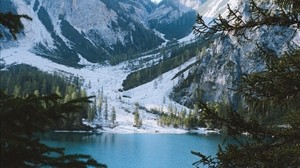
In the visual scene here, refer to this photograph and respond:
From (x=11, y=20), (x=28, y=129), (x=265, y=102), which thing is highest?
(x=11, y=20)

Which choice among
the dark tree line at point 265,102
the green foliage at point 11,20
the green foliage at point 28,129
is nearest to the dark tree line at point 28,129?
the green foliage at point 28,129

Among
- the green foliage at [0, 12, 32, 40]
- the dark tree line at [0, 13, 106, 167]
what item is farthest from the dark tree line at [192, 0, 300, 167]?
the green foliage at [0, 12, 32, 40]

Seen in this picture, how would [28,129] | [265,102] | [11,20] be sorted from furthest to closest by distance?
[265,102] → [11,20] → [28,129]

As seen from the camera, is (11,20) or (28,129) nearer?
(28,129)

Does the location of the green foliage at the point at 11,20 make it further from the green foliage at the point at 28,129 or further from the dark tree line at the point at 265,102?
the dark tree line at the point at 265,102

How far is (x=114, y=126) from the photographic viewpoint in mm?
199750

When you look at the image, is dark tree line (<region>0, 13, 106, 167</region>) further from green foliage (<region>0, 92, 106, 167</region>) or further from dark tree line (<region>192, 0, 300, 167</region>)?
dark tree line (<region>192, 0, 300, 167</region>)

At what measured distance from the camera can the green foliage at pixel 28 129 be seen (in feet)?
17.9

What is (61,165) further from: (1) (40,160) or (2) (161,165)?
(2) (161,165)

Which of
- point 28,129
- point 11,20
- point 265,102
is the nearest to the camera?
point 28,129

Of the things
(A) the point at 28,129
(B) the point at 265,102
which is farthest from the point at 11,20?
(B) the point at 265,102

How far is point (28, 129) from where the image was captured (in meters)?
5.80

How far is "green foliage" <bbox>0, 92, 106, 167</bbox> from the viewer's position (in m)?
5.45

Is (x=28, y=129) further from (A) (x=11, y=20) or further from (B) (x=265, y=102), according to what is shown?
(B) (x=265, y=102)
